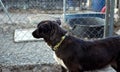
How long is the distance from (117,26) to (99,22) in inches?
17.9

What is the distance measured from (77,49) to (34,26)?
3481 mm

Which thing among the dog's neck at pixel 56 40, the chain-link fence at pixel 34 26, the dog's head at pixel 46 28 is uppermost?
the dog's head at pixel 46 28

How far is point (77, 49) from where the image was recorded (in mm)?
3520


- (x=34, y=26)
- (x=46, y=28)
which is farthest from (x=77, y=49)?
(x=34, y=26)

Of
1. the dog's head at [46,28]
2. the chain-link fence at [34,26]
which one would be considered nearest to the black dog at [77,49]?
the dog's head at [46,28]

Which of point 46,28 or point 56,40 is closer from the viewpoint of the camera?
point 46,28

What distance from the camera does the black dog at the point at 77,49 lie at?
11.2ft

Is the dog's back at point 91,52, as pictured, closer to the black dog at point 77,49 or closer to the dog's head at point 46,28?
the black dog at point 77,49

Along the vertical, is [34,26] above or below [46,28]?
below

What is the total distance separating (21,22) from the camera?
757cm

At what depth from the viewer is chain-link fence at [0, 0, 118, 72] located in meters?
4.51

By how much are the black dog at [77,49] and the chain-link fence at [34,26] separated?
0.75 metres

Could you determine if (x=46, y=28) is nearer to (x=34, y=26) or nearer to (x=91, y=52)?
(x=91, y=52)

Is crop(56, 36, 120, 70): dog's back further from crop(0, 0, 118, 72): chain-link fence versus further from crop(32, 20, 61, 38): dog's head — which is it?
crop(0, 0, 118, 72): chain-link fence
